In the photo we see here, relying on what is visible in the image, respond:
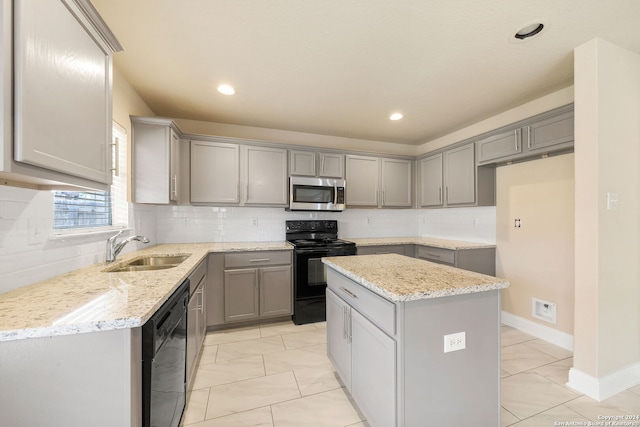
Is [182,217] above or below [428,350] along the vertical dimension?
above

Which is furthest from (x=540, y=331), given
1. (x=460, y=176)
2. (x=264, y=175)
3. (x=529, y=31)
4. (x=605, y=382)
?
(x=264, y=175)

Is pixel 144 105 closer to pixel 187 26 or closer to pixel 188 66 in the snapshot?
pixel 188 66

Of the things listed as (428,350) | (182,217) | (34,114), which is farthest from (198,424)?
(182,217)

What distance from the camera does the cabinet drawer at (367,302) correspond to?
4.02 ft

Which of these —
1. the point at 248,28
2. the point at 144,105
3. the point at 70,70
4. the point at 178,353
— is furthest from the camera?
the point at 144,105

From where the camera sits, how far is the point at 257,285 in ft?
9.61

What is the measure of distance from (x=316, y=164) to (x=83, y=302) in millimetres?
2833

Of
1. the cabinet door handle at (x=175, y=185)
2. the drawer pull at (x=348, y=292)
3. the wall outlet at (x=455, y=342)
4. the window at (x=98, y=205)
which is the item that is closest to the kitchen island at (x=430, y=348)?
the wall outlet at (x=455, y=342)

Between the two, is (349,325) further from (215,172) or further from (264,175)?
(215,172)

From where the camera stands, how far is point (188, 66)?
210 centimetres

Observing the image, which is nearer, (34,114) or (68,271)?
(34,114)

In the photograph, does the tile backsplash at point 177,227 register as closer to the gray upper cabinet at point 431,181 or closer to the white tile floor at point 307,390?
the gray upper cabinet at point 431,181

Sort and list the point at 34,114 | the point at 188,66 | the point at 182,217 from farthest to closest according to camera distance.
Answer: the point at 182,217 < the point at 188,66 < the point at 34,114

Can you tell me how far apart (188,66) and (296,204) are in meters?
1.84
